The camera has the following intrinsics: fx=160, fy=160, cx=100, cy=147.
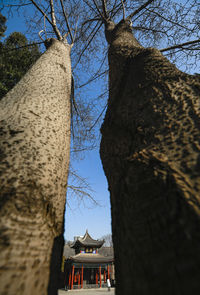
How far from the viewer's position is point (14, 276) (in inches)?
18.3

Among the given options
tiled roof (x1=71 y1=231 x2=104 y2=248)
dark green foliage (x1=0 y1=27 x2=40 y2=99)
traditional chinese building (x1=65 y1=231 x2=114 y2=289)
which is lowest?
traditional chinese building (x1=65 y1=231 x2=114 y2=289)

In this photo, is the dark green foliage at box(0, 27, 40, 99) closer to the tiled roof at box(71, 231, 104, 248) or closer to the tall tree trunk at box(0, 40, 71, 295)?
the tall tree trunk at box(0, 40, 71, 295)

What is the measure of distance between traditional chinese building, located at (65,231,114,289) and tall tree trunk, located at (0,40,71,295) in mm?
17496

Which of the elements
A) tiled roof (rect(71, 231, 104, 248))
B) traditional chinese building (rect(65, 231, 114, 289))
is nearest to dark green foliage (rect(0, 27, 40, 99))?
traditional chinese building (rect(65, 231, 114, 289))

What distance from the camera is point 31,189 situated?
2.10 ft

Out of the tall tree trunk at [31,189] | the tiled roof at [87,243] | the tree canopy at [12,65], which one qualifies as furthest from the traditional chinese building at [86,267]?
the tall tree trunk at [31,189]

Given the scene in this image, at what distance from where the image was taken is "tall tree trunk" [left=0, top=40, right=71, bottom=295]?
1.64 feet

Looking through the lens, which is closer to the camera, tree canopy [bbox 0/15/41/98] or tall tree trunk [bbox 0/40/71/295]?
tall tree trunk [bbox 0/40/71/295]

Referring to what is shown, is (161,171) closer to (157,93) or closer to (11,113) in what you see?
(157,93)

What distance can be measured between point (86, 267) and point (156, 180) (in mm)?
19447

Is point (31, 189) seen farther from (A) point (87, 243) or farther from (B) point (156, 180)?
(A) point (87, 243)

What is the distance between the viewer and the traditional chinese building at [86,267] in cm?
1541

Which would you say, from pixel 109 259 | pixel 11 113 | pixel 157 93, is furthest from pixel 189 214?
pixel 109 259

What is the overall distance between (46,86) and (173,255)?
49.2 inches
